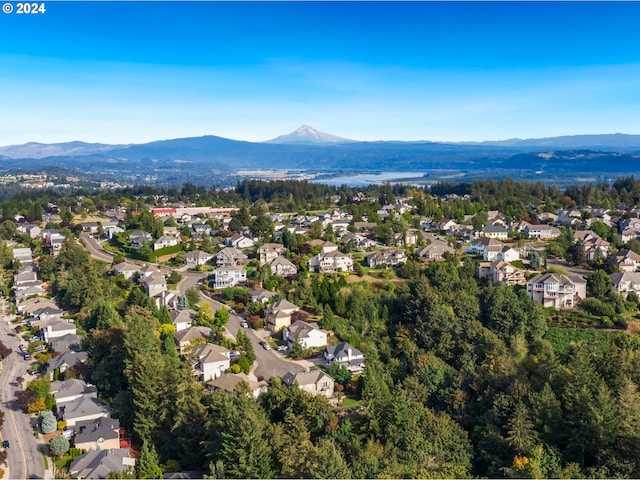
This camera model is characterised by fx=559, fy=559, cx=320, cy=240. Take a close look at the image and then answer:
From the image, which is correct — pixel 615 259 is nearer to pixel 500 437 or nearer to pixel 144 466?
pixel 500 437

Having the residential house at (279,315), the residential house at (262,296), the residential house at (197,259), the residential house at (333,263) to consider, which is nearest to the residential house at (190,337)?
the residential house at (279,315)

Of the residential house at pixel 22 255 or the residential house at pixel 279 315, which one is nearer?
the residential house at pixel 279 315

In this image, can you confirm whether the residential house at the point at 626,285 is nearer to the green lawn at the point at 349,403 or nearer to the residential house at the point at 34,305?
the green lawn at the point at 349,403

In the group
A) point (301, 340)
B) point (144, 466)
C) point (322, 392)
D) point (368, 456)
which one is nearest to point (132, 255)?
point (301, 340)

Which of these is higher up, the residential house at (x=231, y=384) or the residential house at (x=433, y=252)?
the residential house at (x=433, y=252)

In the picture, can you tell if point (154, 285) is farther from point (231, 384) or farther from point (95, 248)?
point (95, 248)

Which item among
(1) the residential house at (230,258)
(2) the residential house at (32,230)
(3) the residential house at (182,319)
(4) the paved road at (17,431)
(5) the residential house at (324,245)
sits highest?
(2) the residential house at (32,230)
